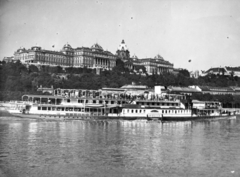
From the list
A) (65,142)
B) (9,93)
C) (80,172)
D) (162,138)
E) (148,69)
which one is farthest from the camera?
(148,69)

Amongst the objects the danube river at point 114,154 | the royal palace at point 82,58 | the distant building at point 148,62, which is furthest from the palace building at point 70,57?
the danube river at point 114,154

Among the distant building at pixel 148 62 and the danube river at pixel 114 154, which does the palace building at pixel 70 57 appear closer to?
the distant building at pixel 148 62

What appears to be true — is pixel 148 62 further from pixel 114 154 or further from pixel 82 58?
pixel 114 154

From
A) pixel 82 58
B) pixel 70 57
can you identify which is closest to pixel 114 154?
pixel 82 58

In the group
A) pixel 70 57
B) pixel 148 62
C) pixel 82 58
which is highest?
pixel 148 62

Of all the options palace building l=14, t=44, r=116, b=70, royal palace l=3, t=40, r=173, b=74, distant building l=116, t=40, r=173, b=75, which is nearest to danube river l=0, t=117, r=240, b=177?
royal palace l=3, t=40, r=173, b=74

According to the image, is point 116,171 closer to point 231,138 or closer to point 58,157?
point 58,157

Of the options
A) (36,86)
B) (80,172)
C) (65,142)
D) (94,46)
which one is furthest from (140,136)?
(94,46)

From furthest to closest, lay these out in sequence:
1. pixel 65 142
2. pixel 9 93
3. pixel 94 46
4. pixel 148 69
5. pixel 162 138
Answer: pixel 148 69 → pixel 94 46 → pixel 9 93 → pixel 162 138 → pixel 65 142
